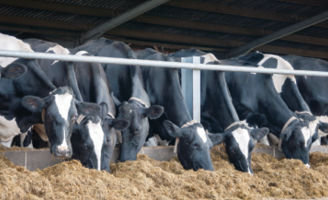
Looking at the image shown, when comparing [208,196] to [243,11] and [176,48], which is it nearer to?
[243,11]

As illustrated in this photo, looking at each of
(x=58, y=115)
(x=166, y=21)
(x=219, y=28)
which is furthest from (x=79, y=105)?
(x=219, y=28)

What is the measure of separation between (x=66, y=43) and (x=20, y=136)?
4.16m

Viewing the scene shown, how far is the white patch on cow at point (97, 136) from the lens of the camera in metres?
5.53

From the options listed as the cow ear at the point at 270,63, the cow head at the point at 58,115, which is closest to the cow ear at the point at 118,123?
the cow head at the point at 58,115

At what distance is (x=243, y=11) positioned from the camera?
425 inches

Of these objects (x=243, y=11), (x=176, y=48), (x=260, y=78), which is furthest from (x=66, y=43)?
(x=260, y=78)

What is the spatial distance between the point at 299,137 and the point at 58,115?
3.41 metres

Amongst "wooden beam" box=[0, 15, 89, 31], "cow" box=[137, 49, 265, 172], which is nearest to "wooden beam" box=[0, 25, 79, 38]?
"wooden beam" box=[0, 15, 89, 31]

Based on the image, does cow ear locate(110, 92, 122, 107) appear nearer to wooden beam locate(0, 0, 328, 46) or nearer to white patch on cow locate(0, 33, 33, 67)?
white patch on cow locate(0, 33, 33, 67)

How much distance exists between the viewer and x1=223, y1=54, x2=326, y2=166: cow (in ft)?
24.6

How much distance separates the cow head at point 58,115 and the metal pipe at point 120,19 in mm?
3868

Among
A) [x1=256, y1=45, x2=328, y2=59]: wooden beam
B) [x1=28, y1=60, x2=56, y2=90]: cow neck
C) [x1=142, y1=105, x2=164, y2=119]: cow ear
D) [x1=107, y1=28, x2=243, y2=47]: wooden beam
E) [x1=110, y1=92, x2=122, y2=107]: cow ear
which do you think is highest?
[x1=107, y1=28, x2=243, y2=47]: wooden beam

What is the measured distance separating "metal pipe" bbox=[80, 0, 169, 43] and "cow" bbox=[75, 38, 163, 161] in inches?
55.4

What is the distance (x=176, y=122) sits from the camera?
6.96 meters
